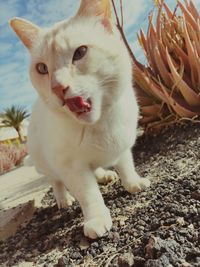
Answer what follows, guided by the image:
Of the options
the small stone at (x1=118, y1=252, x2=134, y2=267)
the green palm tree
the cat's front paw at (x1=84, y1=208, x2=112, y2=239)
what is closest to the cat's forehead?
the cat's front paw at (x1=84, y1=208, x2=112, y2=239)

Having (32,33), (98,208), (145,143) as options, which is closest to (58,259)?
(98,208)

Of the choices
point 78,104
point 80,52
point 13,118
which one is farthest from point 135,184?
point 13,118

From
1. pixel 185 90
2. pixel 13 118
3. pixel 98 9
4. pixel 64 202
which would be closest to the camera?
pixel 98 9

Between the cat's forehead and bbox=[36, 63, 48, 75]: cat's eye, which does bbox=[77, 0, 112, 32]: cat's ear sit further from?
bbox=[36, 63, 48, 75]: cat's eye

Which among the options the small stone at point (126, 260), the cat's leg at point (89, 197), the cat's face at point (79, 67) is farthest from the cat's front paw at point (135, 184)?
the small stone at point (126, 260)

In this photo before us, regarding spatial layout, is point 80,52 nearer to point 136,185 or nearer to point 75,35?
point 75,35

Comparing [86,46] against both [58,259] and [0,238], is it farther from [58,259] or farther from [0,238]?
[0,238]
